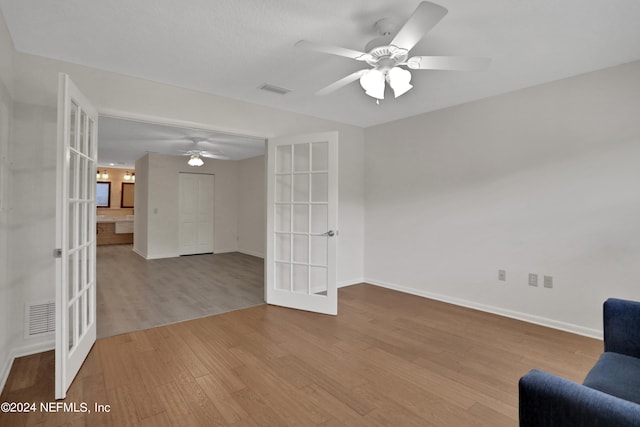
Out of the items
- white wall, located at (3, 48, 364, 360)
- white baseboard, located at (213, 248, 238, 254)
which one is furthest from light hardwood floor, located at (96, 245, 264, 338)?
white baseboard, located at (213, 248, 238, 254)

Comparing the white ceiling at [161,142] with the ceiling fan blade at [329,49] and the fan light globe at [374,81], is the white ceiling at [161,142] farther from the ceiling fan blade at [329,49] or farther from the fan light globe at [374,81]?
the ceiling fan blade at [329,49]

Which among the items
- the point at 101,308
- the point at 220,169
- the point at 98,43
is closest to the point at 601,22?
the point at 98,43

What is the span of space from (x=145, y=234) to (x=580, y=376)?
7.70 metres

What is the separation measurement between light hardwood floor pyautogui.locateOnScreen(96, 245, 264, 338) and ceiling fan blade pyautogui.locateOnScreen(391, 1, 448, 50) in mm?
3223

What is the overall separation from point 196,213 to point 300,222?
4802 millimetres

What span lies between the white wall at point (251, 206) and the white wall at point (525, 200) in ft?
12.1

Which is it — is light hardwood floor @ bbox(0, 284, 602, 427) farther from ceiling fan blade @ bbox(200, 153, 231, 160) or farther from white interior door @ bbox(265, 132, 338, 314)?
ceiling fan blade @ bbox(200, 153, 231, 160)

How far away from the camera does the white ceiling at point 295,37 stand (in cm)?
201

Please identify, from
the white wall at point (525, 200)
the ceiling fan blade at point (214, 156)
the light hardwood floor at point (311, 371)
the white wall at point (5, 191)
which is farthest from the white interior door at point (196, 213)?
the white wall at point (5, 191)

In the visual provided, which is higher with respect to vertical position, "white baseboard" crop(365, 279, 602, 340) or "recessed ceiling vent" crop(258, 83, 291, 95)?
"recessed ceiling vent" crop(258, 83, 291, 95)

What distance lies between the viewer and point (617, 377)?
1.50 metres

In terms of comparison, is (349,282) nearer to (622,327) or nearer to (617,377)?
→ (622,327)

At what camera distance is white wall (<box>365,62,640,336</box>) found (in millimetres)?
2869

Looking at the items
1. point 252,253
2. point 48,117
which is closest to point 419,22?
point 48,117
